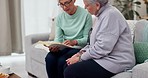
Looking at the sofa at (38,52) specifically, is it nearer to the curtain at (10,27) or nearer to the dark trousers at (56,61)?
the dark trousers at (56,61)

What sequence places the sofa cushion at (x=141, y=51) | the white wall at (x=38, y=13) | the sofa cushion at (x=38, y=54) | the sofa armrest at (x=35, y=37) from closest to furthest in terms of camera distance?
1. the sofa cushion at (x=141, y=51)
2. the sofa cushion at (x=38, y=54)
3. the sofa armrest at (x=35, y=37)
4. the white wall at (x=38, y=13)

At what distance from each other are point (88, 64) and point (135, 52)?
49 cm

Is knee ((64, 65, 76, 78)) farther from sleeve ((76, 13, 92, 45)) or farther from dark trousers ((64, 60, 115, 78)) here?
sleeve ((76, 13, 92, 45))

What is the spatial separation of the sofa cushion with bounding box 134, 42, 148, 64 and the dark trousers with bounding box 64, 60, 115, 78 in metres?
0.36

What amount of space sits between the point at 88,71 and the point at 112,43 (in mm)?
261

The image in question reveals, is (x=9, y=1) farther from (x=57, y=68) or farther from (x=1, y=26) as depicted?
(x=57, y=68)

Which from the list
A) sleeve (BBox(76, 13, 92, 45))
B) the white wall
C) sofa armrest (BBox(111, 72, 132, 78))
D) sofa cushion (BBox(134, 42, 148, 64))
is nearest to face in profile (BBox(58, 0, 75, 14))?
sleeve (BBox(76, 13, 92, 45))

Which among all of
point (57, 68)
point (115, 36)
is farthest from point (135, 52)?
point (57, 68)

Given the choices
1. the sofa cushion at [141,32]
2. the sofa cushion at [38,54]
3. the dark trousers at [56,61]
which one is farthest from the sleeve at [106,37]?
the sofa cushion at [38,54]

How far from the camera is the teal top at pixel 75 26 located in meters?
2.50

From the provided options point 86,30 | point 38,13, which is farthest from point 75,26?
point 38,13

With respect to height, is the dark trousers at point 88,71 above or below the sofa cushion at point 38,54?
above

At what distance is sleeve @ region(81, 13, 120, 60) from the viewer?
179 centimetres

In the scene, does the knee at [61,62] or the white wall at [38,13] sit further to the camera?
the white wall at [38,13]
